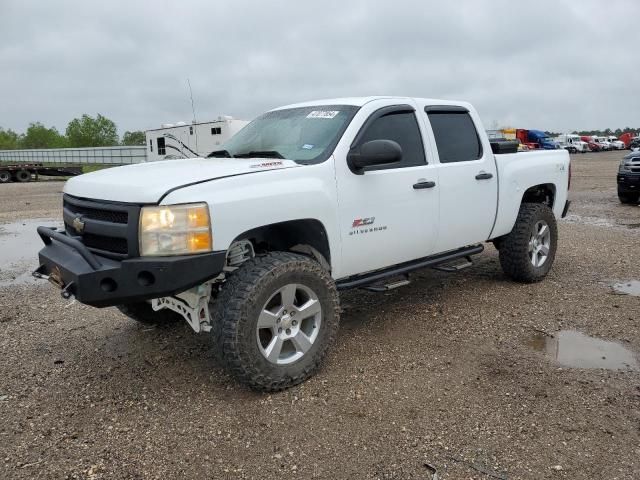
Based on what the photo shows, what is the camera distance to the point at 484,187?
5098mm

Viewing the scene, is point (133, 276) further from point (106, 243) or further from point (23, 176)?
point (23, 176)

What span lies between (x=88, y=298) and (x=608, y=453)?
9.71 ft

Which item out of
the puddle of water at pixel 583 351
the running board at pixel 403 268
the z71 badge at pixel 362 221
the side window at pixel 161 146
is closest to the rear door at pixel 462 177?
the running board at pixel 403 268

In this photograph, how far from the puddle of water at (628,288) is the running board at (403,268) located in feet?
5.54

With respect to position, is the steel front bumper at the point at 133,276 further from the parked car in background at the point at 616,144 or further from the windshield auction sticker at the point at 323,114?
the parked car in background at the point at 616,144

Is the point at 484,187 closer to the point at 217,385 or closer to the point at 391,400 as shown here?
the point at 391,400

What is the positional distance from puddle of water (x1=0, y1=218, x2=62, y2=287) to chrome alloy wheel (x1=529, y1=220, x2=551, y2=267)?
19.2 ft

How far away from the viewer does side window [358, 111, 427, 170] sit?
4293 mm

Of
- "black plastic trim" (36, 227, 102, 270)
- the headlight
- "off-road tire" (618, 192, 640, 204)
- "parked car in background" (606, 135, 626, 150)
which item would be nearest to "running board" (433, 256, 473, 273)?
the headlight

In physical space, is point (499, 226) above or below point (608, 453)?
above

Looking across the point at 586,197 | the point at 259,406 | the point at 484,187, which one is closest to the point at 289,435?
the point at 259,406

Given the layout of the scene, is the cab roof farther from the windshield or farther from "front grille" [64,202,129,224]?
"front grille" [64,202,129,224]

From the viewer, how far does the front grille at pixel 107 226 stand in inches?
121

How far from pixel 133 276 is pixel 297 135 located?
179cm
